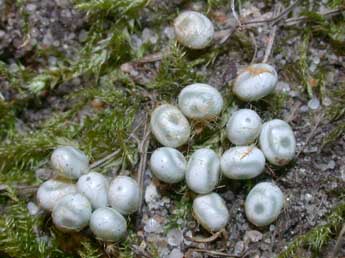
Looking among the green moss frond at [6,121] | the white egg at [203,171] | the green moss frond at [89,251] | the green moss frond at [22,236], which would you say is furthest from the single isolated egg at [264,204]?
the green moss frond at [6,121]

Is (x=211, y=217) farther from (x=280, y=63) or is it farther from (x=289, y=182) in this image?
(x=280, y=63)

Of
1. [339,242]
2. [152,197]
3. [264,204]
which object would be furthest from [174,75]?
[339,242]

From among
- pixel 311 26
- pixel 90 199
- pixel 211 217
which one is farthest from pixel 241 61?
pixel 90 199

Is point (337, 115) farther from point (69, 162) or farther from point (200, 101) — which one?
point (69, 162)

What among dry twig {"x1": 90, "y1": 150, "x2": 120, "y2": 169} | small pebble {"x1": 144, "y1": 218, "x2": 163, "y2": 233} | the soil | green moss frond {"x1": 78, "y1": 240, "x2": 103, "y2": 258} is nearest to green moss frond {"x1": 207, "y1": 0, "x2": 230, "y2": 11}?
the soil

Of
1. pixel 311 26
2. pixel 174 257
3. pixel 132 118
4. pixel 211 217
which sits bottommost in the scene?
pixel 174 257

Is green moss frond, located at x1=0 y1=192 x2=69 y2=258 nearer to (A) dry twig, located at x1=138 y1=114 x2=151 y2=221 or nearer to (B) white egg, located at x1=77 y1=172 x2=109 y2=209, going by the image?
(B) white egg, located at x1=77 y1=172 x2=109 y2=209

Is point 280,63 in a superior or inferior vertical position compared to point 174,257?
superior
